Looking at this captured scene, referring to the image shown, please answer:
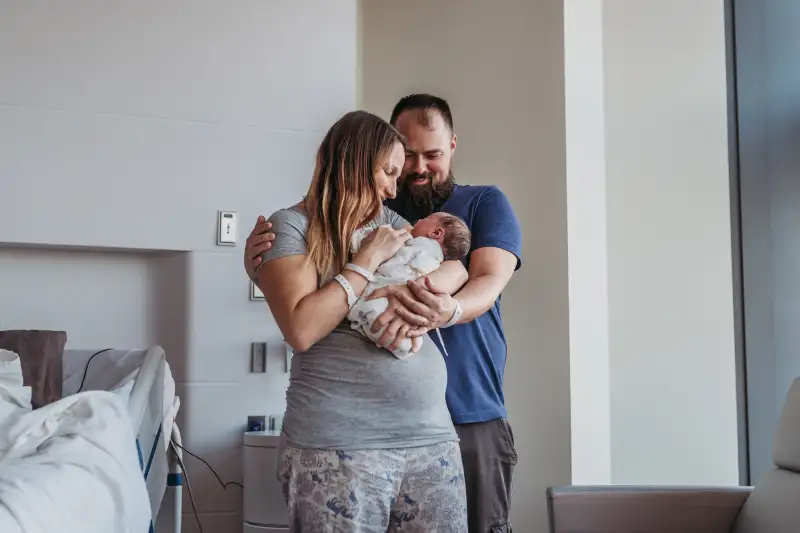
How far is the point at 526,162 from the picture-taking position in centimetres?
291

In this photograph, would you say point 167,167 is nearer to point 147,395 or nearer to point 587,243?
point 147,395

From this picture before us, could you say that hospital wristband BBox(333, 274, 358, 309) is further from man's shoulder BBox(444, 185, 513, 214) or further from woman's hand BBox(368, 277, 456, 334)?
man's shoulder BBox(444, 185, 513, 214)

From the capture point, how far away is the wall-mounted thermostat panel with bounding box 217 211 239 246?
276 centimetres

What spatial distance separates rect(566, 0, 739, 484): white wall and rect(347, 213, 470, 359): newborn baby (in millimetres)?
1490

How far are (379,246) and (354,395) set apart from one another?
28 centimetres

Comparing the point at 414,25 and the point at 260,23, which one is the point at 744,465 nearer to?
the point at 414,25

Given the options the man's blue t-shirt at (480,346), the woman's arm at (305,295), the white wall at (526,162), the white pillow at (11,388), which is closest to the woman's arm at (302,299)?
the woman's arm at (305,295)

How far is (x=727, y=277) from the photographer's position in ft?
10.2

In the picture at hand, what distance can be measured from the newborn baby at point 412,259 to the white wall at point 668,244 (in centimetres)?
149

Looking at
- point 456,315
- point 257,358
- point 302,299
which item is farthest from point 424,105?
point 257,358

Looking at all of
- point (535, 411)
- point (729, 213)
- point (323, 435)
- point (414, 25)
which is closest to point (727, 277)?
point (729, 213)

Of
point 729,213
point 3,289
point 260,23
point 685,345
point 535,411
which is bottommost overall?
point 535,411

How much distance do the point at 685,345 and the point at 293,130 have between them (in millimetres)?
1658

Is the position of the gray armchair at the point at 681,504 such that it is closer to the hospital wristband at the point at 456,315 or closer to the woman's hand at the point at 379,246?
the hospital wristband at the point at 456,315
